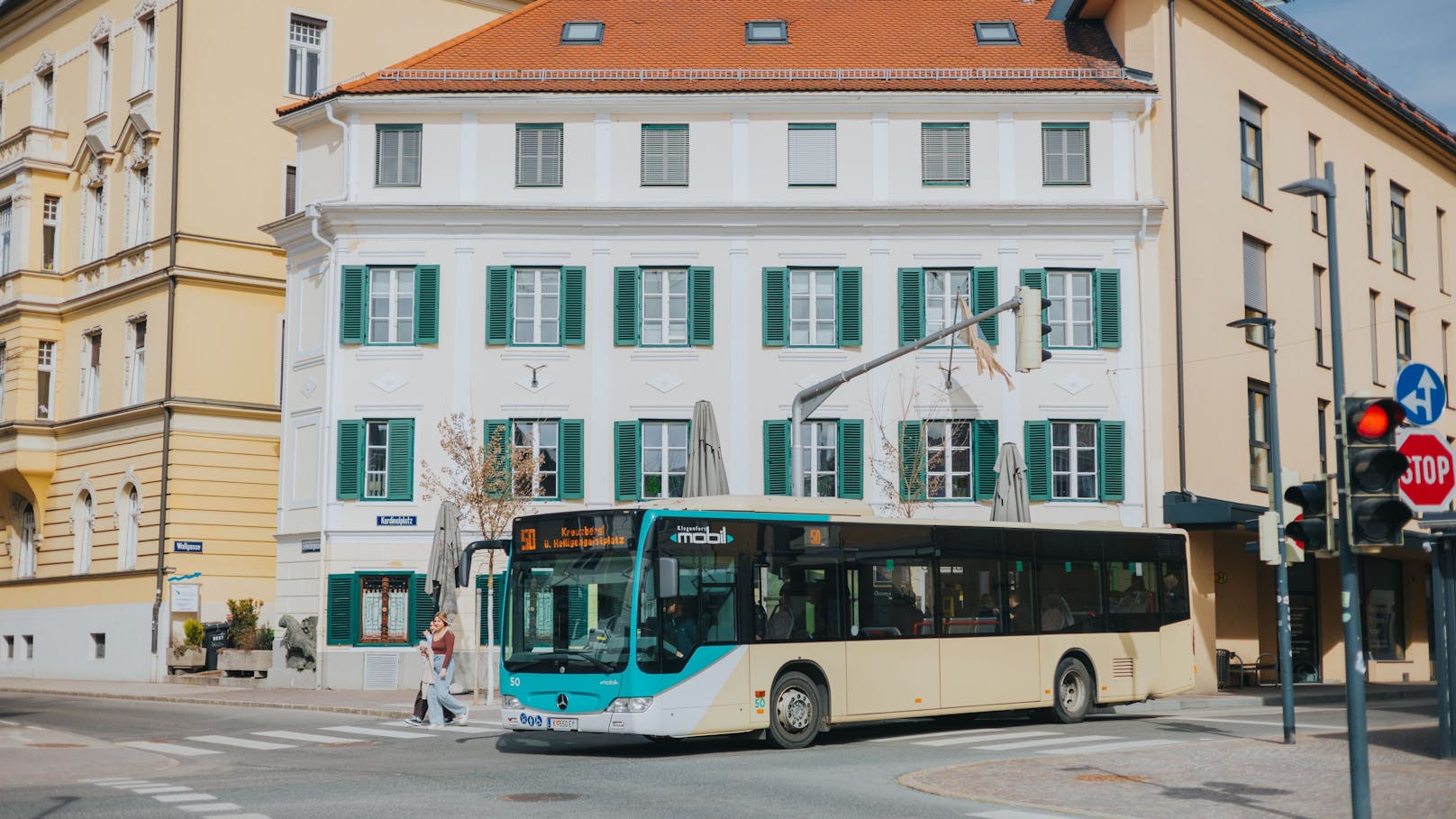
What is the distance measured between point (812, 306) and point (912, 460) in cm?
412

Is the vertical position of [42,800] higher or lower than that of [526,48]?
lower

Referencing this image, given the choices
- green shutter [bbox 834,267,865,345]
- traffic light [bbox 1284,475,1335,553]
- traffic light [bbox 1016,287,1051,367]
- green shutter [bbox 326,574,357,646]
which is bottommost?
green shutter [bbox 326,574,357,646]

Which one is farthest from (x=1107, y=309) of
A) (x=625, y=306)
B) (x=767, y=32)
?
(x=767, y=32)

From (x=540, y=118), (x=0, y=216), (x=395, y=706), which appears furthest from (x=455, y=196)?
(x=0, y=216)

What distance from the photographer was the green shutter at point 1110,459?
36000 mm

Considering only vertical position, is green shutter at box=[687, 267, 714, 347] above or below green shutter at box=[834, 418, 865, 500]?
above

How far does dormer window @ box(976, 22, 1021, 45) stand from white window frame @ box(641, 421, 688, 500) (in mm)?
11977

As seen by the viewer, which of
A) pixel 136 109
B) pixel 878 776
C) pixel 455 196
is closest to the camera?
pixel 878 776

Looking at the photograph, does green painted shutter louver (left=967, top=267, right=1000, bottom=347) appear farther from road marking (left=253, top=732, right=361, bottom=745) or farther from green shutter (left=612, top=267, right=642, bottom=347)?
road marking (left=253, top=732, right=361, bottom=745)

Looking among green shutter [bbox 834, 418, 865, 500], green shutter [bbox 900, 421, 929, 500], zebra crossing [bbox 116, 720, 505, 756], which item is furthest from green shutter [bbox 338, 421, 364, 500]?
zebra crossing [bbox 116, 720, 505, 756]

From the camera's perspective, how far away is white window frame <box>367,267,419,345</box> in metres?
36.3

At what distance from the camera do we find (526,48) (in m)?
38.9

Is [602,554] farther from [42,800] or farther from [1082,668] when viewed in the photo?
[1082,668]

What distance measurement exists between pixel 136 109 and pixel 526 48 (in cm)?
1184
